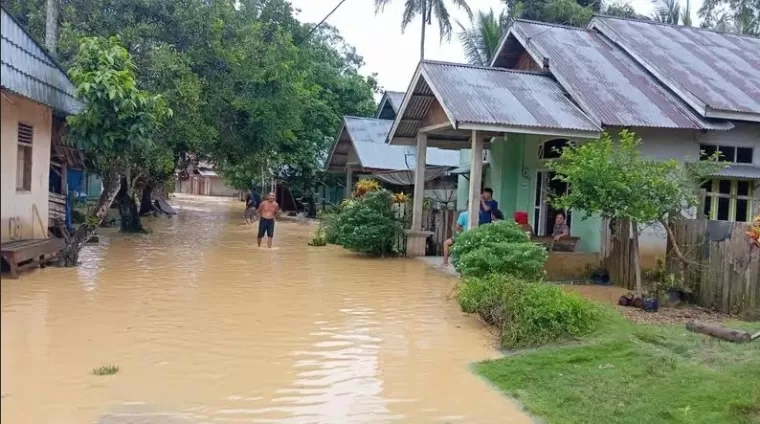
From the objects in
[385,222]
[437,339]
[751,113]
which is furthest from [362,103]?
[437,339]

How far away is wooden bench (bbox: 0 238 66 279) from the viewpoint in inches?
356

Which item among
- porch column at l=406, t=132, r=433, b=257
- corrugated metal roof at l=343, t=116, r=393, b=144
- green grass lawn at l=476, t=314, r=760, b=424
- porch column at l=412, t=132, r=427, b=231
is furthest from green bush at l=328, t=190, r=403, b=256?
corrugated metal roof at l=343, t=116, r=393, b=144

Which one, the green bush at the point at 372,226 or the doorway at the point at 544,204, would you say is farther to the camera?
the green bush at the point at 372,226

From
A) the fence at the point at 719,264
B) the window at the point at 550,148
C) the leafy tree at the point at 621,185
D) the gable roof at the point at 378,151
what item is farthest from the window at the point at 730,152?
the gable roof at the point at 378,151

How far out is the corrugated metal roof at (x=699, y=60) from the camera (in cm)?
1423

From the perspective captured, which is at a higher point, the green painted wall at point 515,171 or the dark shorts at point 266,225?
the green painted wall at point 515,171

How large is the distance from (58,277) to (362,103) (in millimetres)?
26901

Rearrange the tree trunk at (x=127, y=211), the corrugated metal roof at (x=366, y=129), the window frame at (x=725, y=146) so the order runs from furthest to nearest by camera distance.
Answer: the corrugated metal roof at (x=366, y=129) → the tree trunk at (x=127, y=211) → the window frame at (x=725, y=146)

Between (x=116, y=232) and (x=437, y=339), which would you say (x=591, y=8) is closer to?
(x=116, y=232)

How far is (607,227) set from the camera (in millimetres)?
12945

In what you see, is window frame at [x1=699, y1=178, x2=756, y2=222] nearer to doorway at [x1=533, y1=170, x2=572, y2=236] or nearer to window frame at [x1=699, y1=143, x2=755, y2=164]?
window frame at [x1=699, y1=143, x2=755, y2=164]

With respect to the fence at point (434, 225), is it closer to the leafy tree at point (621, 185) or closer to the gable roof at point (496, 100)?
the gable roof at point (496, 100)

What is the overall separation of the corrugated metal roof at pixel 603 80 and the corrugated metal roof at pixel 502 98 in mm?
350

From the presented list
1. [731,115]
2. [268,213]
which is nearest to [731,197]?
[731,115]
